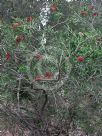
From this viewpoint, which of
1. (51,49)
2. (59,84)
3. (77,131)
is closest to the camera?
(59,84)

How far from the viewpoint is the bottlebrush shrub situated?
4.77 metres

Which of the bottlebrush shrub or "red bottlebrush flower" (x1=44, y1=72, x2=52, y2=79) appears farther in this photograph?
the bottlebrush shrub

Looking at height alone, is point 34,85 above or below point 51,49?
below

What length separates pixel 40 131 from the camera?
A: 5.16 m

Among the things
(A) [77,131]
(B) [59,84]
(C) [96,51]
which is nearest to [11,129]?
(A) [77,131]

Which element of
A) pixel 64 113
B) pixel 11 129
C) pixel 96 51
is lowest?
pixel 11 129

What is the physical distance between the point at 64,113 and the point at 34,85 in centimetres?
65

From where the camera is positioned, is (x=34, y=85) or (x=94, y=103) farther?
(x=94, y=103)

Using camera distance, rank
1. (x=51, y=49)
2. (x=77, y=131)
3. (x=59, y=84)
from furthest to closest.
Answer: (x=77, y=131) < (x=51, y=49) < (x=59, y=84)

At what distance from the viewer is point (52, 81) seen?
4.68 m

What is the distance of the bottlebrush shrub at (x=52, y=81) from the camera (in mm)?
4766

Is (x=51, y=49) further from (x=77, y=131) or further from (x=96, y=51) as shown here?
(x=77, y=131)

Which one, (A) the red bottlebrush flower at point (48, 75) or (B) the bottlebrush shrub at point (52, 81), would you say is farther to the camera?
(B) the bottlebrush shrub at point (52, 81)

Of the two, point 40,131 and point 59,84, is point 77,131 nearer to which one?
point 40,131
